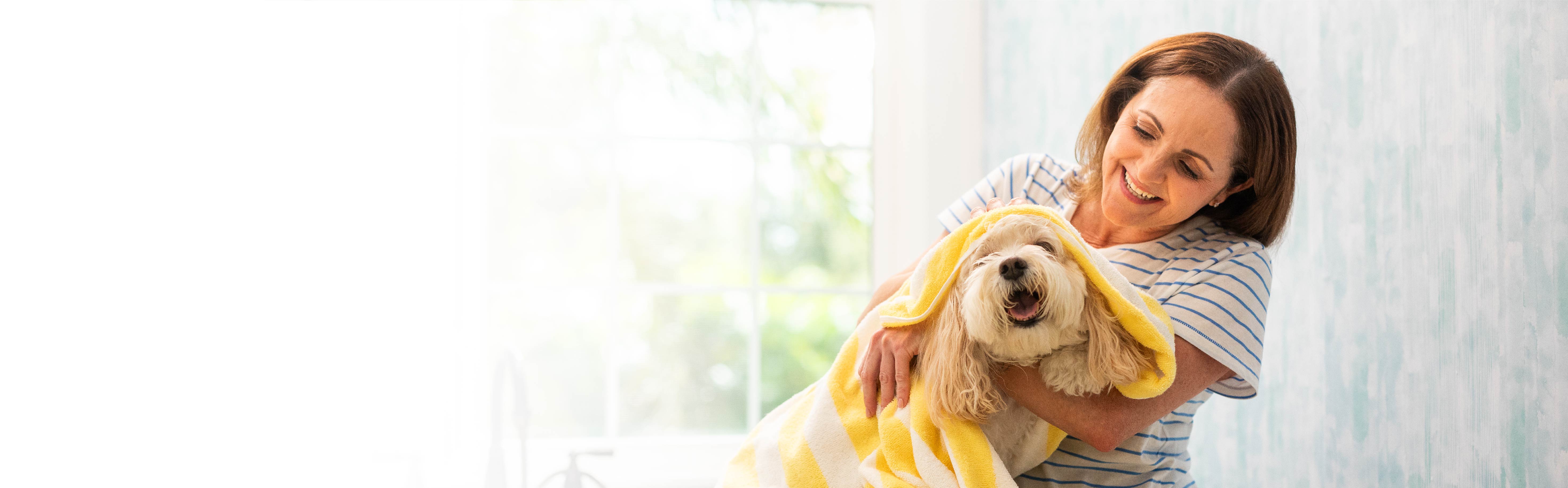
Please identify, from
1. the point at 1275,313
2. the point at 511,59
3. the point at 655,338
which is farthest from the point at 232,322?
the point at 655,338

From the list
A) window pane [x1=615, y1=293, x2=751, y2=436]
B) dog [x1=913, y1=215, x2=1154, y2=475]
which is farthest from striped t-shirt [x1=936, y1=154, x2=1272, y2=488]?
window pane [x1=615, y1=293, x2=751, y2=436]

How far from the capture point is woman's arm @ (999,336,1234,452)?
0.81m

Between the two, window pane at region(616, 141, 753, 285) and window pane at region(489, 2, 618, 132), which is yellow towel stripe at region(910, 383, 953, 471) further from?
window pane at region(489, 2, 618, 132)

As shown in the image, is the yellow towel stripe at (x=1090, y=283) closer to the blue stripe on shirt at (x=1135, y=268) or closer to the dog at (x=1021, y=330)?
the dog at (x=1021, y=330)

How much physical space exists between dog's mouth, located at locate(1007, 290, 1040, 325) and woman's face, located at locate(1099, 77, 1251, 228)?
233mm

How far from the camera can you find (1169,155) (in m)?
0.87

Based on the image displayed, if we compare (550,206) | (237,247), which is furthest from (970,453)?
(550,206)

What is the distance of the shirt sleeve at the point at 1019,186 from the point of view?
1099 millimetres

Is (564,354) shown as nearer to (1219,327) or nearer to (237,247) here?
(237,247)

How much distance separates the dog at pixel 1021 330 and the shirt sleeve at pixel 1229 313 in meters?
0.08

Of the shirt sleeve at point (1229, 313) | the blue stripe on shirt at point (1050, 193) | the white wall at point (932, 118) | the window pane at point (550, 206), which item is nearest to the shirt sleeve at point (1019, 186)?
the blue stripe on shirt at point (1050, 193)

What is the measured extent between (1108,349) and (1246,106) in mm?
312

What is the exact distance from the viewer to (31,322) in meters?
1.46

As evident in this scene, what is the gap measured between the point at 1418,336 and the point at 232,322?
1.94m
